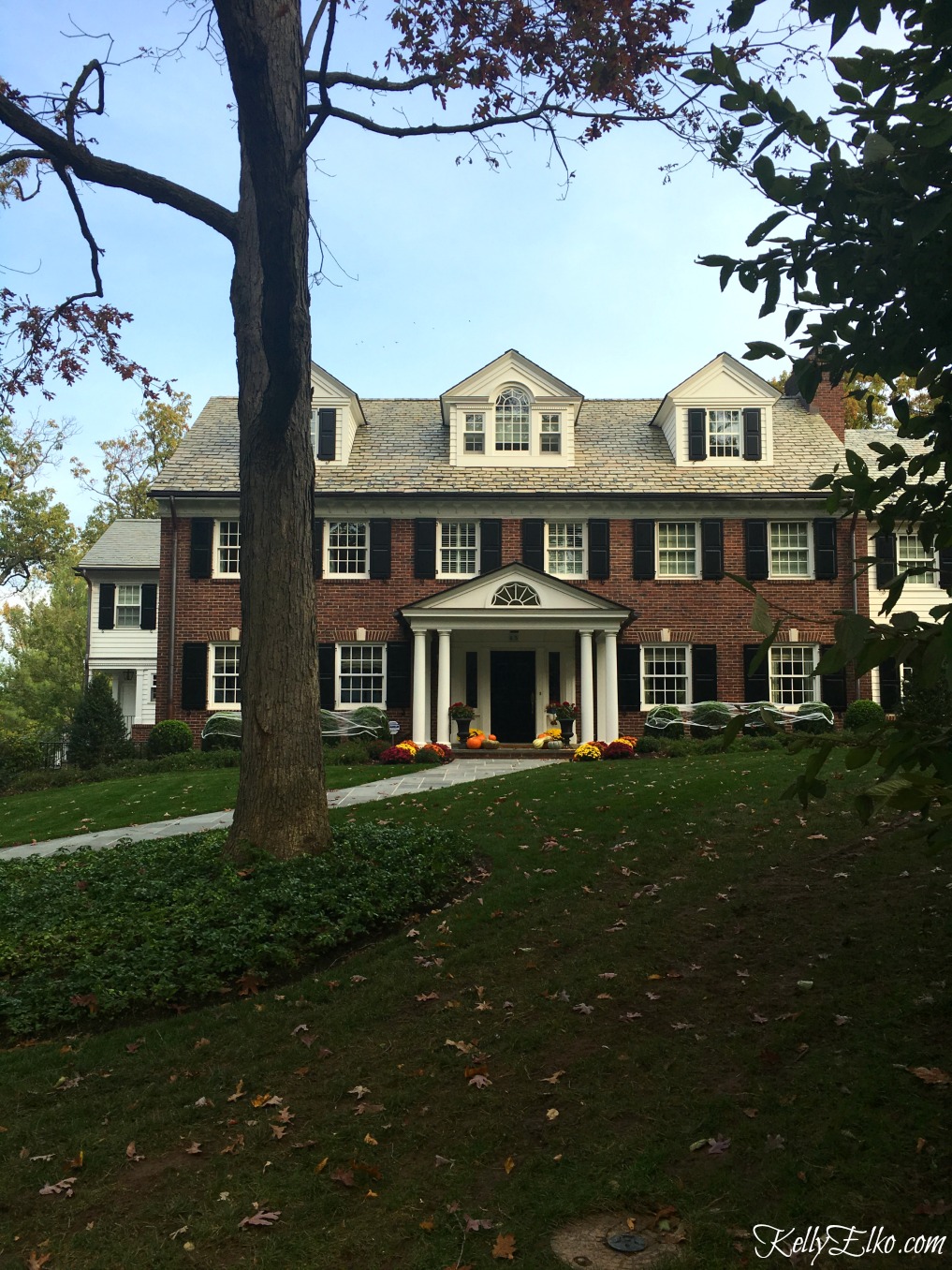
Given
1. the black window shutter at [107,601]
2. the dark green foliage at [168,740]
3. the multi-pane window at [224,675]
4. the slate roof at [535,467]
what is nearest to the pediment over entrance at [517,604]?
the slate roof at [535,467]

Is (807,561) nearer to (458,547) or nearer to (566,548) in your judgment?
(566,548)

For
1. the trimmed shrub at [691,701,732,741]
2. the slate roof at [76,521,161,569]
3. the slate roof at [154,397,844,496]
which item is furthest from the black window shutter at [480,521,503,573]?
the slate roof at [76,521,161,569]

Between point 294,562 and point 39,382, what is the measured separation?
3962 millimetres

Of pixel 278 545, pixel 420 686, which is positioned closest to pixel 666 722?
pixel 420 686

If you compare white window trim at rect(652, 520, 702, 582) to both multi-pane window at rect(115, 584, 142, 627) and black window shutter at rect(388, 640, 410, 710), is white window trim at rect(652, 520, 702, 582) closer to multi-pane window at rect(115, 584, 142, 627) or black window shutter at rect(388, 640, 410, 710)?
black window shutter at rect(388, 640, 410, 710)

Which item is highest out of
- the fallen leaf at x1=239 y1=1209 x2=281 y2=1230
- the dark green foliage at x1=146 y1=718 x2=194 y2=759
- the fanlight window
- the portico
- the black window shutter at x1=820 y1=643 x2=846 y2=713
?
the fanlight window

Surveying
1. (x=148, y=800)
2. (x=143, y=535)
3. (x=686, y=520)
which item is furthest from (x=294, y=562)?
(x=143, y=535)

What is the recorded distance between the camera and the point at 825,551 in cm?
2245

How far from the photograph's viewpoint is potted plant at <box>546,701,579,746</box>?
21109 mm

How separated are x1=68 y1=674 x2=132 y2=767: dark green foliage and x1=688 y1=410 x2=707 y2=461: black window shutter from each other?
14513 mm

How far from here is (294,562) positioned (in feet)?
28.7

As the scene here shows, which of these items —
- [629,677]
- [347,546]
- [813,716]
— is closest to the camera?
[813,716]

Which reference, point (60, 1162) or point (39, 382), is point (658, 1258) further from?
point (39, 382)

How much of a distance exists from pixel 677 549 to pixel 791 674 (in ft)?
12.8
